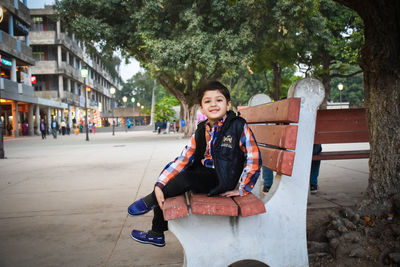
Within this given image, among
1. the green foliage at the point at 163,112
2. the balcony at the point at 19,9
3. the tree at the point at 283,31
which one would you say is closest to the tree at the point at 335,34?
the tree at the point at 283,31

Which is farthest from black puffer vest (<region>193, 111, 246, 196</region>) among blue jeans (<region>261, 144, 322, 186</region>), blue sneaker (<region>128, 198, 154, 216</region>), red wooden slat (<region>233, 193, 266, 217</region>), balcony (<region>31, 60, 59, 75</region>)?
balcony (<region>31, 60, 59, 75</region>)

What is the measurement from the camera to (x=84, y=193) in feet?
15.9

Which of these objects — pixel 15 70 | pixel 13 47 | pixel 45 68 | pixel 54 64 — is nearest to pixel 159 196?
pixel 13 47

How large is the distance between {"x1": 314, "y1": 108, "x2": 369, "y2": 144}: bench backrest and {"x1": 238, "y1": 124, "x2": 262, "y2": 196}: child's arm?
1.75m

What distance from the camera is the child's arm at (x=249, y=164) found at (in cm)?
203

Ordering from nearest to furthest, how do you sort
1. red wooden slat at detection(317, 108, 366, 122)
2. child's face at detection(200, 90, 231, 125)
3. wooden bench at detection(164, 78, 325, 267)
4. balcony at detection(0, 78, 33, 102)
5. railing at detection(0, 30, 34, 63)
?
wooden bench at detection(164, 78, 325, 267), child's face at detection(200, 90, 231, 125), red wooden slat at detection(317, 108, 366, 122), balcony at detection(0, 78, 33, 102), railing at detection(0, 30, 34, 63)

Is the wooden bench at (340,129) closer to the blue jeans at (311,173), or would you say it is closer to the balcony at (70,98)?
the blue jeans at (311,173)

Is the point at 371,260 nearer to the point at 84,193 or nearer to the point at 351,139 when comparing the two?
the point at 351,139

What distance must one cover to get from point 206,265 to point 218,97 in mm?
1122

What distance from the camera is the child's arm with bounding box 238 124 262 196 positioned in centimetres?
203

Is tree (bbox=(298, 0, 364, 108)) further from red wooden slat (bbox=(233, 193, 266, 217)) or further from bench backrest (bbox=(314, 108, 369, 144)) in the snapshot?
red wooden slat (bbox=(233, 193, 266, 217))

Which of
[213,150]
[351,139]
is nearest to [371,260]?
[213,150]

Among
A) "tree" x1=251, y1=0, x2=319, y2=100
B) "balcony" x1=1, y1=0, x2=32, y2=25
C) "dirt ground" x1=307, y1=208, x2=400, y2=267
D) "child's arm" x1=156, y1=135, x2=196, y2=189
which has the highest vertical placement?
"balcony" x1=1, y1=0, x2=32, y2=25

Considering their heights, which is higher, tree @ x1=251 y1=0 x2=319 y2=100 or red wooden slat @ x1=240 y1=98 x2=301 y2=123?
tree @ x1=251 y1=0 x2=319 y2=100
